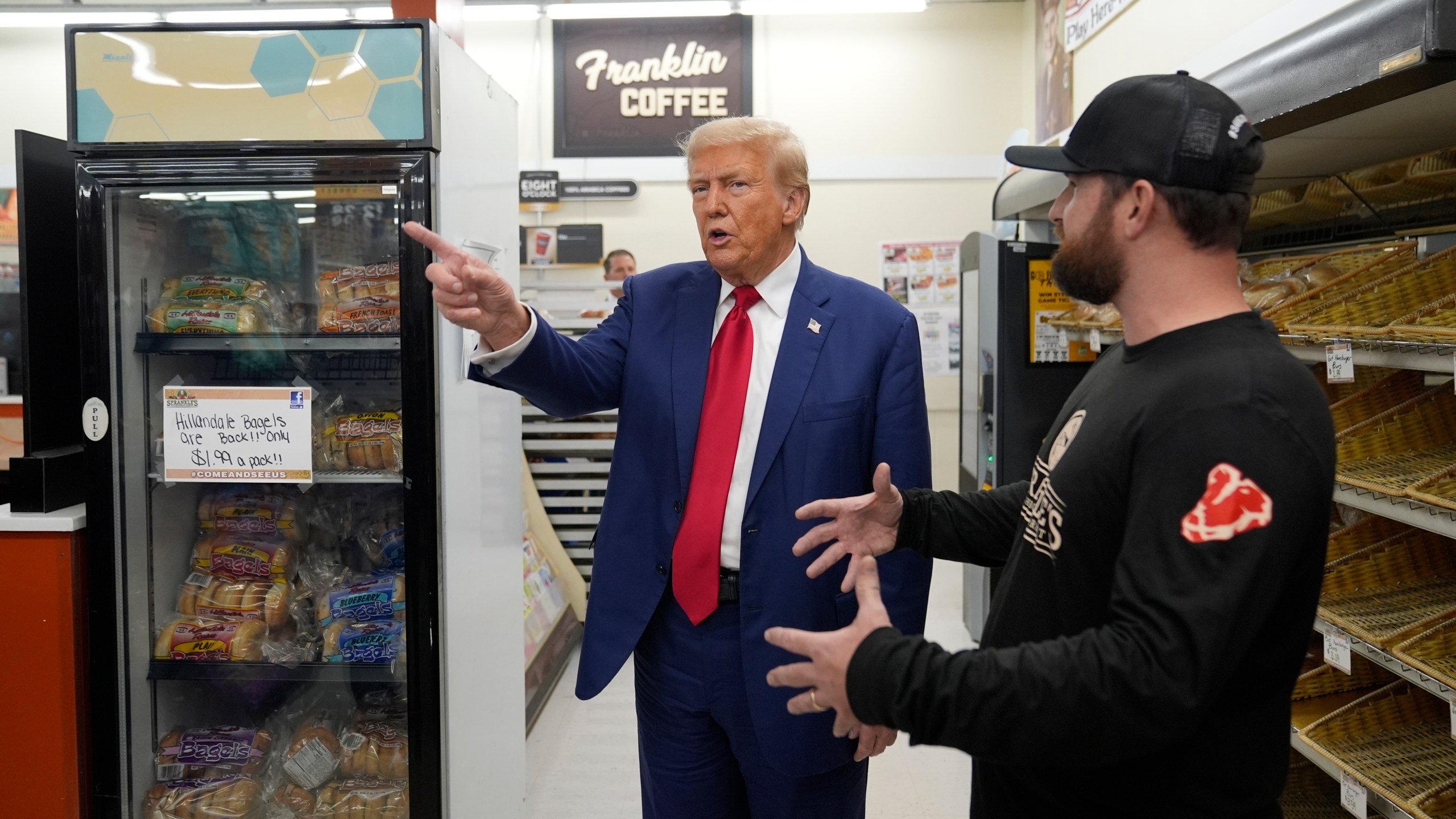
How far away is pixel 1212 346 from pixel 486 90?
6.88 feet

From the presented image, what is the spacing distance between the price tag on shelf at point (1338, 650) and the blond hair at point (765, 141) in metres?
1.59

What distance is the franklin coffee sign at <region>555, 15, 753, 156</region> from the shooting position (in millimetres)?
6762

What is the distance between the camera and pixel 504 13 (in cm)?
653

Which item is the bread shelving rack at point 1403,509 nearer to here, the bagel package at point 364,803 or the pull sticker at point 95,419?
the bagel package at point 364,803

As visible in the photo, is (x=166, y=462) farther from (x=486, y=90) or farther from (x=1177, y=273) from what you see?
(x=1177, y=273)

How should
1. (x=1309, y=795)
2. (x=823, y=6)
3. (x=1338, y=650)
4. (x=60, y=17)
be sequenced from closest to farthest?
(x=1338, y=650) → (x=1309, y=795) → (x=823, y=6) → (x=60, y=17)

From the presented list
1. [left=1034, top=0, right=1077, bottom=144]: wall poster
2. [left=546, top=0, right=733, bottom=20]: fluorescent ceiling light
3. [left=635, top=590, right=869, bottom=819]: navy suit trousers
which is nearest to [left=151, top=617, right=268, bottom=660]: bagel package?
[left=635, top=590, right=869, bottom=819]: navy suit trousers

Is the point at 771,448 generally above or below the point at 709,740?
above

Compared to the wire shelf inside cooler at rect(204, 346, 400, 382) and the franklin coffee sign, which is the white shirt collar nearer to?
the wire shelf inside cooler at rect(204, 346, 400, 382)

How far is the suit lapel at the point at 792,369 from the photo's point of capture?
72.2 inches

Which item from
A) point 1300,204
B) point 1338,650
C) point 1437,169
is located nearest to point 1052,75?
point 1300,204

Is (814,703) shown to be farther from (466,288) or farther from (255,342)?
(255,342)

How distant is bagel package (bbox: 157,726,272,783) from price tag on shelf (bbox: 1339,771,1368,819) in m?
2.71

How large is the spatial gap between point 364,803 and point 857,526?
1709 millimetres
